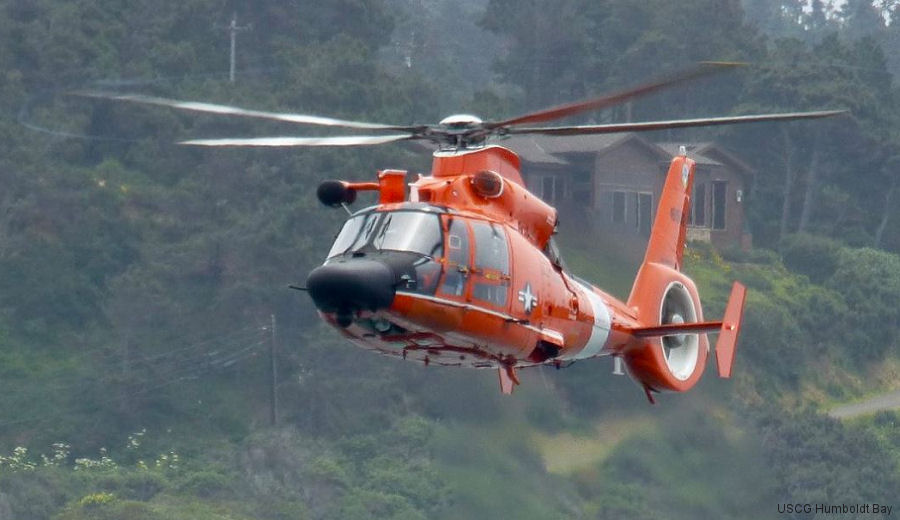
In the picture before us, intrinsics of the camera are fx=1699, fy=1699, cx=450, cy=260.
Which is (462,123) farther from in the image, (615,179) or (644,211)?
(615,179)

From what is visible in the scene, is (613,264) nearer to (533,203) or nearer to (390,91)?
(390,91)

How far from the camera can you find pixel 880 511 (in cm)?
3341

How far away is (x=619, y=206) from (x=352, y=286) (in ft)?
86.3

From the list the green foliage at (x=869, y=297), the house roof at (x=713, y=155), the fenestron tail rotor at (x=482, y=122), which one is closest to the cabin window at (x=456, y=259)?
the fenestron tail rotor at (x=482, y=122)

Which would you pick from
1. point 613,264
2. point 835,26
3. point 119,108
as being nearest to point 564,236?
point 613,264

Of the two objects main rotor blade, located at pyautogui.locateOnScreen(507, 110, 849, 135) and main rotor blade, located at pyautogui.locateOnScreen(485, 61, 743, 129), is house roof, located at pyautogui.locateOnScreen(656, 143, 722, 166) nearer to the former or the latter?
main rotor blade, located at pyautogui.locateOnScreen(507, 110, 849, 135)

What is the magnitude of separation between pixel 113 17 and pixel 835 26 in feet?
143

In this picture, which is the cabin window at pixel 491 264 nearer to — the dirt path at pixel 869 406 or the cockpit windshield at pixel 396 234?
the cockpit windshield at pixel 396 234

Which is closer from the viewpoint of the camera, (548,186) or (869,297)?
(548,186)

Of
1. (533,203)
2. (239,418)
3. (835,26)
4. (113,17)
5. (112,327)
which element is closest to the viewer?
(533,203)

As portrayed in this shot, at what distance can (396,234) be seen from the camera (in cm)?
1434

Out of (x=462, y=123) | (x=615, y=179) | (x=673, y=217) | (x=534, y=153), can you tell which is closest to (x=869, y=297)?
(x=615, y=179)

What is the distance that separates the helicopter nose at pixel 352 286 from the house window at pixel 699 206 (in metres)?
30.2

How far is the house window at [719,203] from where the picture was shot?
44541 millimetres
